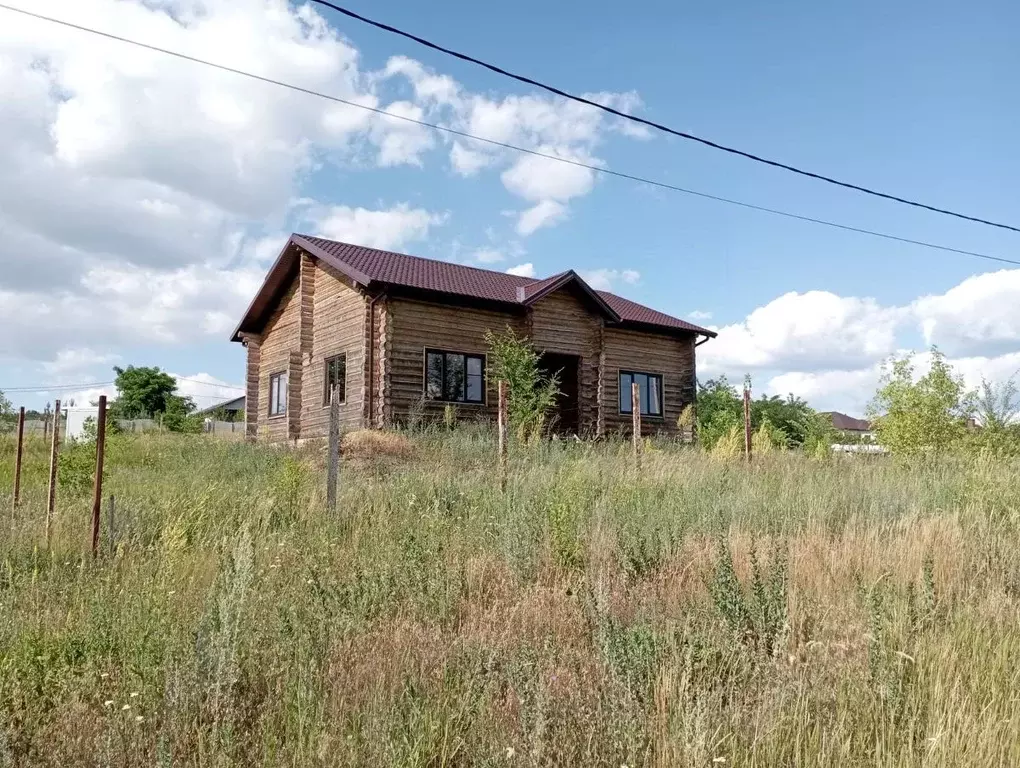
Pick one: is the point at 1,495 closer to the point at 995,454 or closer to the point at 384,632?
the point at 384,632

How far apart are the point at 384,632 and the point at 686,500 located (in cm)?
489

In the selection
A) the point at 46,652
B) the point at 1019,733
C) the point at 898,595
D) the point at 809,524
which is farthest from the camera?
the point at 809,524

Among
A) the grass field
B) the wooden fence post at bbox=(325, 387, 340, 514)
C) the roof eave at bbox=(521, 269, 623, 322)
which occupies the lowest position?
the grass field

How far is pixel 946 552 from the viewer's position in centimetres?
Result: 645

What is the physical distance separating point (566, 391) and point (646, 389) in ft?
10.2

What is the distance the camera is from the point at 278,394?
24797mm

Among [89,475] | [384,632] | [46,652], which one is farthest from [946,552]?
[89,475]

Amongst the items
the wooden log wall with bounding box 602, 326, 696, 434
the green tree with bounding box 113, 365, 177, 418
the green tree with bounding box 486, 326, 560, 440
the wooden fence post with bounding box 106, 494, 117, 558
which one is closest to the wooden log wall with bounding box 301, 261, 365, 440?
the green tree with bounding box 486, 326, 560, 440

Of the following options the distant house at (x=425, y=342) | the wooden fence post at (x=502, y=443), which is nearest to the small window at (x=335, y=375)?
the distant house at (x=425, y=342)

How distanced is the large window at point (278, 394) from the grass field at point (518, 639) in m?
16.2

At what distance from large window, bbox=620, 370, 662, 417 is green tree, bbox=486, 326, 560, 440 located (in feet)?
16.1

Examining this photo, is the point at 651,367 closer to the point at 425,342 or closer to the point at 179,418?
the point at 425,342

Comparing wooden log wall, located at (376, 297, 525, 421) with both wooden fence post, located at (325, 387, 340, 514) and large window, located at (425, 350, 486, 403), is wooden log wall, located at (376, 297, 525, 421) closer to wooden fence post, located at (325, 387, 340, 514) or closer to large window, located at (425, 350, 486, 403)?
large window, located at (425, 350, 486, 403)

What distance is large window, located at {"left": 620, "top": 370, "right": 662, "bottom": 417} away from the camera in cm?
2423
